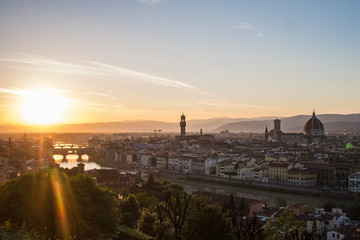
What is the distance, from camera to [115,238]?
32.1 feet

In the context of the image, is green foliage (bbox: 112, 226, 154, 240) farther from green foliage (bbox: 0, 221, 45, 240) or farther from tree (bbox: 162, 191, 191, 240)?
green foliage (bbox: 0, 221, 45, 240)

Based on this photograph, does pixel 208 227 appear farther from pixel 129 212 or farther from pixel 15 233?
pixel 129 212

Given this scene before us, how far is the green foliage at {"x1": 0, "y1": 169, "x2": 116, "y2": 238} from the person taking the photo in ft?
25.0

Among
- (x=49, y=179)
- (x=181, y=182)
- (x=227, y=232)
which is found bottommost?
(x=181, y=182)

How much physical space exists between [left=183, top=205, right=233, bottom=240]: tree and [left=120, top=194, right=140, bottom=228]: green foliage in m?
6.71

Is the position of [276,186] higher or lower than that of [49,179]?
lower

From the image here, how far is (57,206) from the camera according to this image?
775 centimetres

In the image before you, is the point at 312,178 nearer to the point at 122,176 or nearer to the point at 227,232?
the point at 122,176

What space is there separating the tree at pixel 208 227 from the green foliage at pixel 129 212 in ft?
22.0

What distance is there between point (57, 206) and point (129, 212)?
20.5ft

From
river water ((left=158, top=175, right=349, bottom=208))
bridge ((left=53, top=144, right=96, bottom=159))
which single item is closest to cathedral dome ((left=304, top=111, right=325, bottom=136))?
bridge ((left=53, top=144, right=96, bottom=159))

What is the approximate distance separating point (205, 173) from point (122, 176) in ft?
44.4

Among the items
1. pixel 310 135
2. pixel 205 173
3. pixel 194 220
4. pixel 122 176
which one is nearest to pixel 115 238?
pixel 194 220

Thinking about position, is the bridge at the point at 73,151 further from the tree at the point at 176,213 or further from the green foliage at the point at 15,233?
the green foliage at the point at 15,233
